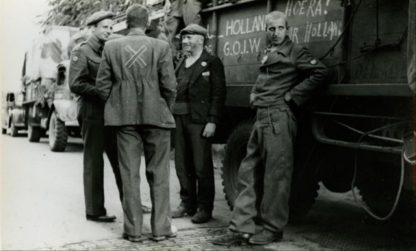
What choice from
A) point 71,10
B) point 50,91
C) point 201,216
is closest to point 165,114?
point 201,216

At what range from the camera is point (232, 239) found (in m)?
5.29

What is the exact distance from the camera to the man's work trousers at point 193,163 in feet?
20.0

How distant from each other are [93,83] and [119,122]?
1018 millimetres

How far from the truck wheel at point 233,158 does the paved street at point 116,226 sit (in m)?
0.30

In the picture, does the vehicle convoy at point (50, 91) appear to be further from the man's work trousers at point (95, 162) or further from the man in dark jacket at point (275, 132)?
the man in dark jacket at point (275, 132)

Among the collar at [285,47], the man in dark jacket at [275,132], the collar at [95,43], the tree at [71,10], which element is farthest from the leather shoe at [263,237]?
the tree at [71,10]

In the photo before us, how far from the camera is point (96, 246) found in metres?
5.03

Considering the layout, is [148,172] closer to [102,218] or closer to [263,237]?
[102,218]

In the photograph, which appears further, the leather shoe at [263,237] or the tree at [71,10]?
the tree at [71,10]

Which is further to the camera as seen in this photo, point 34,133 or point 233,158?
point 34,133

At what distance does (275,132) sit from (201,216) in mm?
1389

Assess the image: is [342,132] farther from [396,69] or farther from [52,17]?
[52,17]

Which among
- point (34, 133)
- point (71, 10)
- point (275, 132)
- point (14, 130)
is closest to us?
point (275, 132)

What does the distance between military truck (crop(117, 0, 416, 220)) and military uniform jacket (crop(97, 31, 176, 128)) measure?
1013 mm
